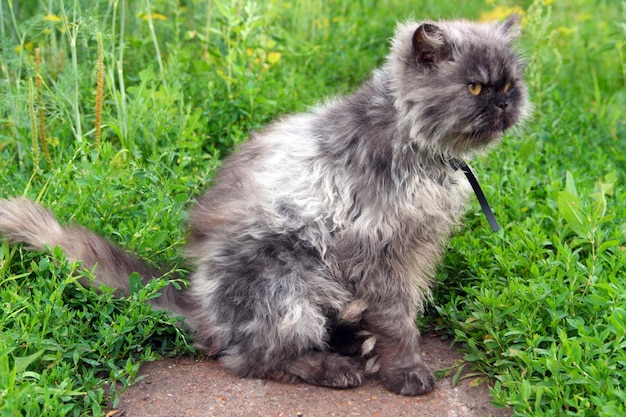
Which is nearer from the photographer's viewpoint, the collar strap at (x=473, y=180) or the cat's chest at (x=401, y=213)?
the cat's chest at (x=401, y=213)

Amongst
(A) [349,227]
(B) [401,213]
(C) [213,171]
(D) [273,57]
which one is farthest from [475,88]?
(D) [273,57]

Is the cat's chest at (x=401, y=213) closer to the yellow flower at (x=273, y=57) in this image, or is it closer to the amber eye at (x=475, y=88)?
the amber eye at (x=475, y=88)

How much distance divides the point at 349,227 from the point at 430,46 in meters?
0.86

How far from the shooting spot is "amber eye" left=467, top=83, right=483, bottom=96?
3151mm

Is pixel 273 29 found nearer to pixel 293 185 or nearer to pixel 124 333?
pixel 293 185

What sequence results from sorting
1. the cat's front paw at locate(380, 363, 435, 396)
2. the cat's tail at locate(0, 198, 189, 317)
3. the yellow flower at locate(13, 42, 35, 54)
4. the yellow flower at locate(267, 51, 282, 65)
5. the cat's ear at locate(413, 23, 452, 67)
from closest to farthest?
the cat's ear at locate(413, 23, 452, 67) → the cat's front paw at locate(380, 363, 435, 396) → the cat's tail at locate(0, 198, 189, 317) → the yellow flower at locate(13, 42, 35, 54) → the yellow flower at locate(267, 51, 282, 65)

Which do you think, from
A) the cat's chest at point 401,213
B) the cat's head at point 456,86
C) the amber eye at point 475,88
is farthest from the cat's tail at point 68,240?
the amber eye at point 475,88

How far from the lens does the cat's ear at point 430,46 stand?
10.3 feet

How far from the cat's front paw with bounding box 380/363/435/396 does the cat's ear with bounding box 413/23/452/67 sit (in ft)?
4.50

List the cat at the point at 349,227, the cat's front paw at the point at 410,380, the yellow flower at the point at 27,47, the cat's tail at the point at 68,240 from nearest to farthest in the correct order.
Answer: the cat at the point at 349,227 → the cat's front paw at the point at 410,380 → the cat's tail at the point at 68,240 → the yellow flower at the point at 27,47

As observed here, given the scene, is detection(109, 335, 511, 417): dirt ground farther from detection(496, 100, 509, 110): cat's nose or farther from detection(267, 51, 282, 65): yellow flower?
detection(267, 51, 282, 65): yellow flower

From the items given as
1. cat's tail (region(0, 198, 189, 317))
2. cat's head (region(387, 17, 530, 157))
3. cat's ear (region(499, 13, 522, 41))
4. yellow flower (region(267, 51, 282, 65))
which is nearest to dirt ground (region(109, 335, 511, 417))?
cat's tail (region(0, 198, 189, 317))

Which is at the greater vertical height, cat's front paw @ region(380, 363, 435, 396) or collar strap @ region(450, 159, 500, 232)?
collar strap @ region(450, 159, 500, 232)

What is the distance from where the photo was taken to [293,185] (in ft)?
11.3
